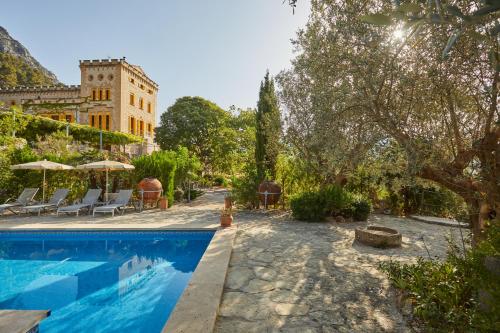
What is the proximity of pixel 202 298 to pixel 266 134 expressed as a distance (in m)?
9.83

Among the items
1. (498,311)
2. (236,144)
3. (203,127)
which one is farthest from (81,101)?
(498,311)

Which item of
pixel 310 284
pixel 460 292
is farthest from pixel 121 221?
pixel 460 292

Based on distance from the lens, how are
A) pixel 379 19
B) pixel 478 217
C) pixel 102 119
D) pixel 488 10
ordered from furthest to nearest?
1. pixel 102 119
2. pixel 478 217
3. pixel 379 19
4. pixel 488 10

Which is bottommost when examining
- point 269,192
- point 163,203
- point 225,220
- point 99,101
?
point 225,220

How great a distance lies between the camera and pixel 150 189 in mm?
12539

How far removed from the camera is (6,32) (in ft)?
298

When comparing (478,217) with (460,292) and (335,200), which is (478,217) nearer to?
(460,292)

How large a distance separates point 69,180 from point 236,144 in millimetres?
15406

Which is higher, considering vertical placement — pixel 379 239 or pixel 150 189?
pixel 150 189

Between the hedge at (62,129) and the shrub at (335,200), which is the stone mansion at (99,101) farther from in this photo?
the shrub at (335,200)

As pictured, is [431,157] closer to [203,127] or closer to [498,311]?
[498,311]

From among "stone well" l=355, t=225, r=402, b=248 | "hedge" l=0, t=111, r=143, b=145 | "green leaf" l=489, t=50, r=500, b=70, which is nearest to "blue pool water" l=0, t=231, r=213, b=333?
"stone well" l=355, t=225, r=402, b=248

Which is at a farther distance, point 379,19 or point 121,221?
point 121,221

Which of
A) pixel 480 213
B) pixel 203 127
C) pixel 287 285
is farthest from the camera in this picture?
pixel 203 127
